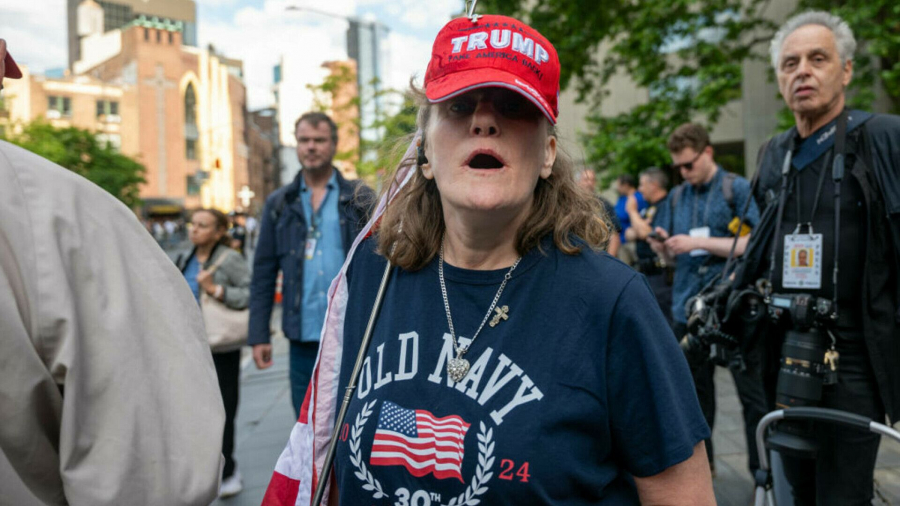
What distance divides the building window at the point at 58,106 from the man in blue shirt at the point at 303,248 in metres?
68.8

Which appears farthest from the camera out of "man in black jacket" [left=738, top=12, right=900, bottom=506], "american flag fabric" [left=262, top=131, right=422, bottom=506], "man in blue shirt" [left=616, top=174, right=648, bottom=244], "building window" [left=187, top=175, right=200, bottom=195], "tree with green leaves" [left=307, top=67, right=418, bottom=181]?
"building window" [left=187, top=175, right=200, bottom=195]

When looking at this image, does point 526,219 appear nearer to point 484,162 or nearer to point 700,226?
point 484,162

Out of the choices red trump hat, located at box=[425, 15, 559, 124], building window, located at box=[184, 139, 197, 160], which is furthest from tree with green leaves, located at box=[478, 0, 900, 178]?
building window, located at box=[184, 139, 197, 160]

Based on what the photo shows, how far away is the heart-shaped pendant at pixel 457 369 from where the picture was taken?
1485mm

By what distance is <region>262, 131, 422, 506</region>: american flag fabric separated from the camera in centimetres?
175

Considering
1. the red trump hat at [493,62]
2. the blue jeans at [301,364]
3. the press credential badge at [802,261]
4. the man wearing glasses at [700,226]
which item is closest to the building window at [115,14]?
the blue jeans at [301,364]

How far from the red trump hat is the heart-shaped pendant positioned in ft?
1.85

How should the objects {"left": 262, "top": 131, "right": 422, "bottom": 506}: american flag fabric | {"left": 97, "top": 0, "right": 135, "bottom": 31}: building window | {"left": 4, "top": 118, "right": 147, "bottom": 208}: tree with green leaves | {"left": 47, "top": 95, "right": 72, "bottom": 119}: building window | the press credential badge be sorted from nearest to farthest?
1. {"left": 262, "top": 131, "right": 422, "bottom": 506}: american flag fabric
2. the press credential badge
3. {"left": 4, "top": 118, "right": 147, "bottom": 208}: tree with green leaves
4. {"left": 47, "top": 95, "right": 72, "bottom": 119}: building window
5. {"left": 97, "top": 0, "right": 135, "bottom": 31}: building window

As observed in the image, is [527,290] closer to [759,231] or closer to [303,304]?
[759,231]

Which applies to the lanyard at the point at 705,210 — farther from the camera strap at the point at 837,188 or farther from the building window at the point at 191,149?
the building window at the point at 191,149

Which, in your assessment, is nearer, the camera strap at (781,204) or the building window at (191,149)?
the camera strap at (781,204)

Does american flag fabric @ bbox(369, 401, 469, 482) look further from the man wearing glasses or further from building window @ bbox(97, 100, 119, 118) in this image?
building window @ bbox(97, 100, 119, 118)

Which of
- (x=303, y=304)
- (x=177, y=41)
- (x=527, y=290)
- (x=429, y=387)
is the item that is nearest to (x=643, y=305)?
(x=527, y=290)

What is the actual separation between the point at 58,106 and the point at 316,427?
2871 inches
